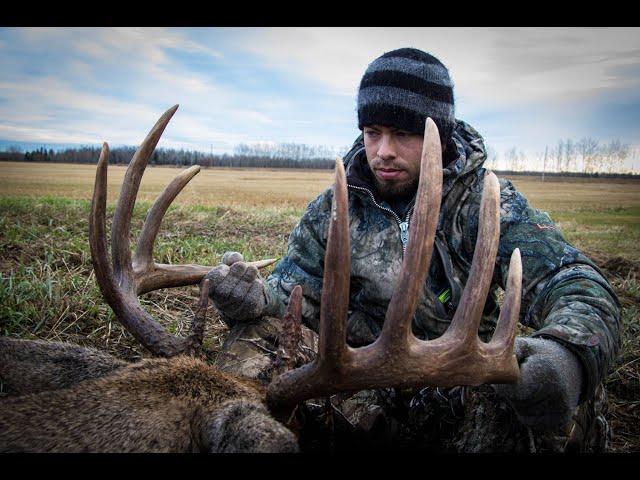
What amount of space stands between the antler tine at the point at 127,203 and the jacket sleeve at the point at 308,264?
952 mm

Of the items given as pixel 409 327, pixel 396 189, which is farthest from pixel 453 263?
pixel 409 327

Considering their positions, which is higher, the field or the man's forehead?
the man's forehead

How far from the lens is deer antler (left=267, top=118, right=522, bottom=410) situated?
1701 millimetres

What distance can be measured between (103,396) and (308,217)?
2.12 meters

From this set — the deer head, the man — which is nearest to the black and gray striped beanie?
the man

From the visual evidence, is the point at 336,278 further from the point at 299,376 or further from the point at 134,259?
the point at 134,259

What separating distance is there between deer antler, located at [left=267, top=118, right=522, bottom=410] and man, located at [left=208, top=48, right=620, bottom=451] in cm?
23

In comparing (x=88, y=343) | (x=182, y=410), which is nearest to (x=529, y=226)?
(x=182, y=410)

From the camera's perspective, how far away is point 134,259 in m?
3.08

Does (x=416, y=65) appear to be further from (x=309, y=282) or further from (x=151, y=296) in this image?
(x=151, y=296)

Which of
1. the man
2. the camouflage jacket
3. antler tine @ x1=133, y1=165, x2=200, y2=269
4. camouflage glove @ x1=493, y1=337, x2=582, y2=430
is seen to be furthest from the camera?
antler tine @ x1=133, y1=165, x2=200, y2=269

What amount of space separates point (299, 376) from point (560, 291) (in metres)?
1.45

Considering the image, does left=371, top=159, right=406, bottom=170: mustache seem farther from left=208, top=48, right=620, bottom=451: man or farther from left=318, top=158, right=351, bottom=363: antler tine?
left=318, top=158, right=351, bottom=363: antler tine

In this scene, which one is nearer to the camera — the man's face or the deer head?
the deer head
